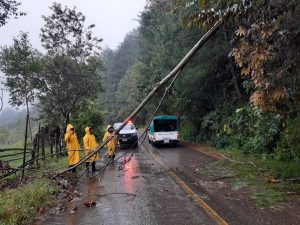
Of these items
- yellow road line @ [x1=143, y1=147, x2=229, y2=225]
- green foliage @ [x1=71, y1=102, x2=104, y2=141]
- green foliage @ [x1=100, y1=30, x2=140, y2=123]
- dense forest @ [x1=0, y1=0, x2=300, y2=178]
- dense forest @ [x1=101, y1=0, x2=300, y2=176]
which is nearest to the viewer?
dense forest @ [x1=101, y1=0, x2=300, y2=176]

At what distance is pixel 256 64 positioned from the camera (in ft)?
21.8

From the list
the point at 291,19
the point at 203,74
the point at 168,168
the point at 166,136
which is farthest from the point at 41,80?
the point at 291,19

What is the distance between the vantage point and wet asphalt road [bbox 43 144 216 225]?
7719mm

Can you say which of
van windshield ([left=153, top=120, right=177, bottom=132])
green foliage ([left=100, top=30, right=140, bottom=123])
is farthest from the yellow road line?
green foliage ([left=100, top=30, right=140, bottom=123])

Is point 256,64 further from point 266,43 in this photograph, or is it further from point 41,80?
point 41,80

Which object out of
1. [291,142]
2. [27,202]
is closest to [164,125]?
[291,142]

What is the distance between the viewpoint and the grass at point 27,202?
7.73m

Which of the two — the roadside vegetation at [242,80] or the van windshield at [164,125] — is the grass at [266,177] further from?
the van windshield at [164,125]

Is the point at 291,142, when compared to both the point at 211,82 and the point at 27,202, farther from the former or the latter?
the point at 211,82

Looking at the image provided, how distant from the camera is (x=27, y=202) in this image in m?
8.80

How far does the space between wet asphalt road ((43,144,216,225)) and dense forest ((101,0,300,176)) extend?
282 centimetres

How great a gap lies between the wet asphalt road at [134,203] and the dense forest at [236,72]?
2.82 metres

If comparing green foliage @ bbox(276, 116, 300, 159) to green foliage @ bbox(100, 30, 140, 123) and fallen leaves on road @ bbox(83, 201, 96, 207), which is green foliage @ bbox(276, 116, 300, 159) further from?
green foliage @ bbox(100, 30, 140, 123)

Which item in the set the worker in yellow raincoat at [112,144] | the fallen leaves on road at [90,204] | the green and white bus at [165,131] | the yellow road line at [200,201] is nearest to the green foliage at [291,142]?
the yellow road line at [200,201]
